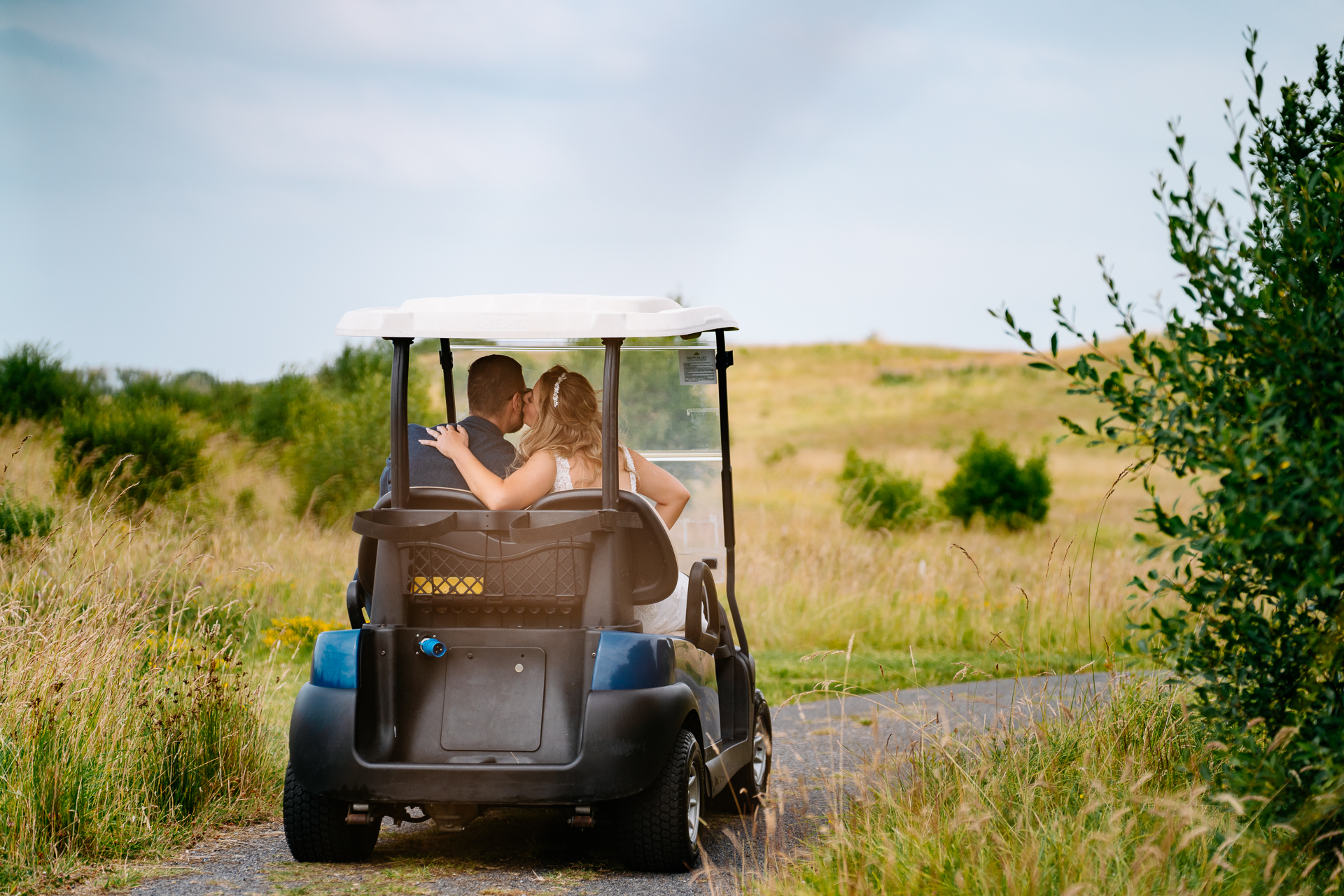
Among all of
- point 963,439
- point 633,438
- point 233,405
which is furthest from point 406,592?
point 963,439

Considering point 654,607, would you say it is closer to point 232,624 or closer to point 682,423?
point 682,423

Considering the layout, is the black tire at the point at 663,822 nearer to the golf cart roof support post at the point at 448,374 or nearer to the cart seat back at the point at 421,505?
the cart seat back at the point at 421,505

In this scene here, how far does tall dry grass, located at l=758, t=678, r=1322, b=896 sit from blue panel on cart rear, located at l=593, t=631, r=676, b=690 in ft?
2.29

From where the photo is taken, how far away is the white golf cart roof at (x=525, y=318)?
4074 mm

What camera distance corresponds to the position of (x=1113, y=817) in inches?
113

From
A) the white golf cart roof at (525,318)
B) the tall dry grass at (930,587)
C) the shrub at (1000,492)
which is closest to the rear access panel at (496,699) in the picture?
the white golf cart roof at (525,318)

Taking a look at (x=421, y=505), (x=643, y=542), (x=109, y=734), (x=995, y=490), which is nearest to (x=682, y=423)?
(x=643, y=542)

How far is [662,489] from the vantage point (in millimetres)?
4773

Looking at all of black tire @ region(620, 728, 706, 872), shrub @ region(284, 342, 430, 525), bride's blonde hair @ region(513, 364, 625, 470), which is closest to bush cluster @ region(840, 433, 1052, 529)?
shrub @ region(284, 342, 430, 525)

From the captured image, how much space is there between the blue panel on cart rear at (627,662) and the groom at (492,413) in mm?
848

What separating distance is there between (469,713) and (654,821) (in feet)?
2.25

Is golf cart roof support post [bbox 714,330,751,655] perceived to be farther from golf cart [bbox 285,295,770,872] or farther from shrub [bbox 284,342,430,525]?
shrub [bbox 284,342,430,525]

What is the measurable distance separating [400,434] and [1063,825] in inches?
94.9

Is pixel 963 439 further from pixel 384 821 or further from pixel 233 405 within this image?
pixel 384 821
